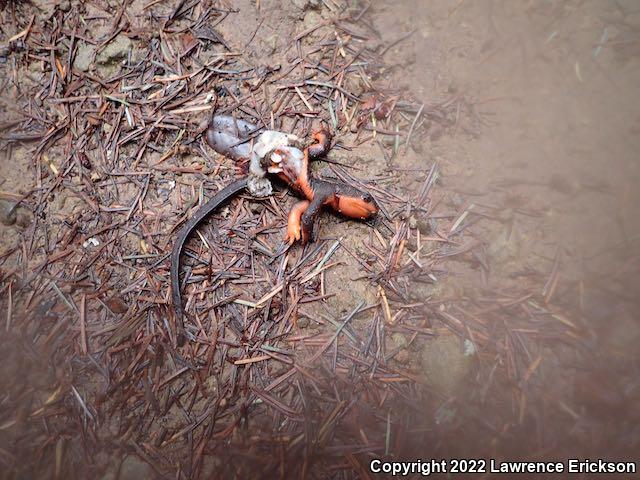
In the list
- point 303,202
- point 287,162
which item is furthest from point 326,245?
point 287,162

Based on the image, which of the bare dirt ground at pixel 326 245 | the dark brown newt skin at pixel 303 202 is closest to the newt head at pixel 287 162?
the dark brown newt skin at pixel 303 202

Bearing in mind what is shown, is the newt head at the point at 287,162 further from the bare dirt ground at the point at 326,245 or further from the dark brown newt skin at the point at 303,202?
the bare dirt ground at the point at 326,245

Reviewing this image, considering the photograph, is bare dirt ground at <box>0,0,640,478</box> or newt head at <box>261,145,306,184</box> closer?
bare dirt ground at <box>0,0,640,478</box>

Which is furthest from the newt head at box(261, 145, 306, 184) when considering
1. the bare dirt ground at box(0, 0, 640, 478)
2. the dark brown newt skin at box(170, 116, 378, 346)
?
the bare dirt ground at box(0, 0, 640, 478)

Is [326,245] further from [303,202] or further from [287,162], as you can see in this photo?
[287,162]

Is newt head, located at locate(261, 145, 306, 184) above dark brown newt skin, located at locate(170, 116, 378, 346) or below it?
above

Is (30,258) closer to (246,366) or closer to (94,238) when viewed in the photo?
(94,238)

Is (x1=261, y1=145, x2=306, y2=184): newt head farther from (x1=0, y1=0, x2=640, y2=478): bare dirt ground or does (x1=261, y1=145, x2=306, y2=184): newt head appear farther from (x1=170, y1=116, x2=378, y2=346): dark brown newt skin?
(x1=0, y1=0, x2=640, y2=478): bare dirt ground

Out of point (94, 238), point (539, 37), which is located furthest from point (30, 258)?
point (539, 37)
